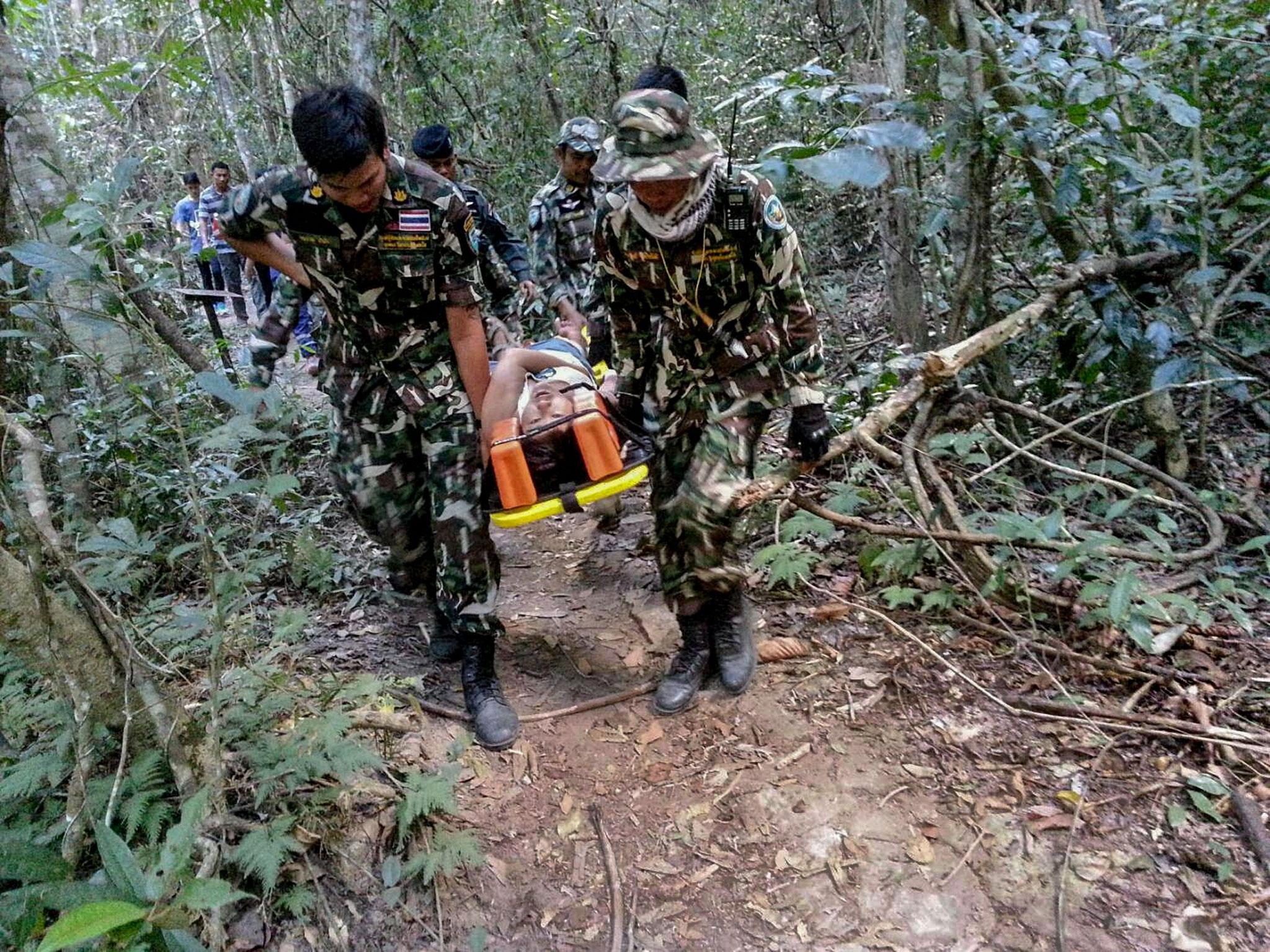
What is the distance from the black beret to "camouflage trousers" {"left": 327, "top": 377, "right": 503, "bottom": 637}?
2710 mm

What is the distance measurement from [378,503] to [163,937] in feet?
5.64

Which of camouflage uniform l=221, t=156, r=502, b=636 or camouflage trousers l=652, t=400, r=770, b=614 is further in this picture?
camouflage trousers l=652, t=400, r=770, b=614

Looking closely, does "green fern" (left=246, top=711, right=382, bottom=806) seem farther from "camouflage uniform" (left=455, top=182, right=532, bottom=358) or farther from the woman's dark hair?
"camouflage uniform" (left=455, top=182, right=532, bottom=358)

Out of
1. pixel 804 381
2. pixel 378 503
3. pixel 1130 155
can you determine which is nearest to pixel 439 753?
pixel 378 503

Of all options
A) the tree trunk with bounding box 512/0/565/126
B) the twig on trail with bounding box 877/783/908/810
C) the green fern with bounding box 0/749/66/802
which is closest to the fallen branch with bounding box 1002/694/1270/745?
the twig on trail with bounding box 877/783/908/810

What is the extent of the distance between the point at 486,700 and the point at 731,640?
0.99 m

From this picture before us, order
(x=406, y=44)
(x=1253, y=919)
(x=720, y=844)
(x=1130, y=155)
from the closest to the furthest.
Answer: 1. (x=1253, y=919)
2. (x=720, y=844)
3. (x=1130, y=155)
4. (x=406, y=44)

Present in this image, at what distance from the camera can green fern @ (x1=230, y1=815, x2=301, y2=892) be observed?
2.13 metres

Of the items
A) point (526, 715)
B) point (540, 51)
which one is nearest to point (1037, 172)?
point (526, 715)

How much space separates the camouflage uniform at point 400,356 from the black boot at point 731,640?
2.88ft

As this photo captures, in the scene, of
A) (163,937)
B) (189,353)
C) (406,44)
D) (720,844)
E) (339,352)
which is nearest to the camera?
(163,937)

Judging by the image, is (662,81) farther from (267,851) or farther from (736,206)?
(267,851)

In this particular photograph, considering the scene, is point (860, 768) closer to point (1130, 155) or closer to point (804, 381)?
point (804, 381)

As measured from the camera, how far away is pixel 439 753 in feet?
10.0
